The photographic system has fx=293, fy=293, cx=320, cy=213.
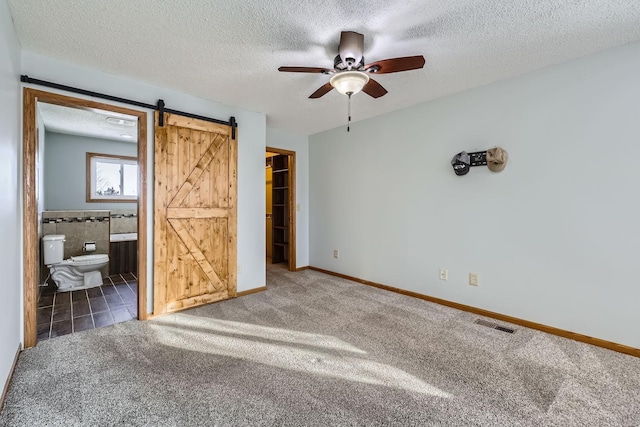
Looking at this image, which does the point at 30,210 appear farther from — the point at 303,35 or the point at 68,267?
the point at 303,35

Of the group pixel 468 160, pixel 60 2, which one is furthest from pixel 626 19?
pixel 60 2

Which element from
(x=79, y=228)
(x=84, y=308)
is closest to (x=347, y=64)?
(x=84, y=308)

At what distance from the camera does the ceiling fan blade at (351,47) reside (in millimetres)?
2000

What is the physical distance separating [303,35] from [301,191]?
3.13 m

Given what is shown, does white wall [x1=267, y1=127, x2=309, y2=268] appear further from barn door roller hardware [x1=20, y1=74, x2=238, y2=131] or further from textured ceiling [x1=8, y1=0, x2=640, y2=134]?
textured ceiling [x1=8, y1=0, x2=640, y2=134]

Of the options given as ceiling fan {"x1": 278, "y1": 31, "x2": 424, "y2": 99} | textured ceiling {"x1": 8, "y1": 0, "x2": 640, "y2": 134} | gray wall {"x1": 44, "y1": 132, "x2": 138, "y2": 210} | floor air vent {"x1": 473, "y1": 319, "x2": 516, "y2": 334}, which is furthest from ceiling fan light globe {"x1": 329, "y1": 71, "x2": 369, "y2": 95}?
gray wall {"x1": 44, "y1": 132, "x2": 138, "y2": 210}

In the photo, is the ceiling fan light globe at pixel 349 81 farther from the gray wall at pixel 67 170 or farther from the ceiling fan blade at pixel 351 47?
the gray wall at pixel 67 170

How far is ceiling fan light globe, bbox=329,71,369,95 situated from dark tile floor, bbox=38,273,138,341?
3.01 metres

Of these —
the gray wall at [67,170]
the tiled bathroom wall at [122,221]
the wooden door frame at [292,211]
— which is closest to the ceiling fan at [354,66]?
the wooden door frame at [292,211]

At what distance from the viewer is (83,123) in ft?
14.7

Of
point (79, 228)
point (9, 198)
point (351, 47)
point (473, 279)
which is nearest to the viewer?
point (9, 198)

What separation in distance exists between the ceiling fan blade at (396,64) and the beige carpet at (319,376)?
84.2 inches

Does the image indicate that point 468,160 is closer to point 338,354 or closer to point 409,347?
point 409,347

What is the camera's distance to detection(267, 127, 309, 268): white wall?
5027mm
